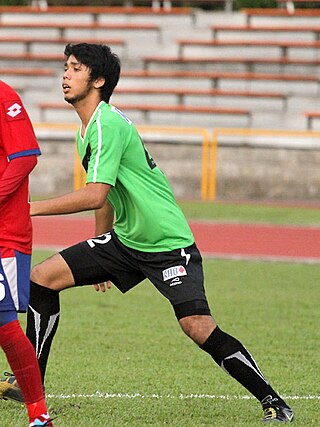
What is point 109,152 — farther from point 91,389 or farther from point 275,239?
point 275,239

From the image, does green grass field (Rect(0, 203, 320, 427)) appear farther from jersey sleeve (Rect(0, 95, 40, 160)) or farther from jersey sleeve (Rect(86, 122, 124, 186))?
jersey sleeve (Rect(0, 95, 40, 160))

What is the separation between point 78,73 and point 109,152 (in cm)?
48

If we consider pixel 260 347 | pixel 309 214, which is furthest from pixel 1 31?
pixel 260 347

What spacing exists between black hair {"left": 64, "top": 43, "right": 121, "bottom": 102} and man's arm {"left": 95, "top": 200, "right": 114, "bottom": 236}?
0.74 m

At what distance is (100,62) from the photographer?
5.53 metres

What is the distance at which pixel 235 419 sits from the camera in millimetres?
5691

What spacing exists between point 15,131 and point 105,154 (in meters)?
0.67

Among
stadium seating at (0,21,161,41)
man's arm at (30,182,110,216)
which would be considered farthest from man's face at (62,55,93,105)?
stadium seating at (0,21,161,41)

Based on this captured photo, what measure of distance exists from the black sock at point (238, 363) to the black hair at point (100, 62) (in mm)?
1374

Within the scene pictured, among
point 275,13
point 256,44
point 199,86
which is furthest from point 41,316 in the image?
point 275,13

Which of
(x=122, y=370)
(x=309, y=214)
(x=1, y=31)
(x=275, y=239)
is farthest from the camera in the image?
(x=1, y=31)

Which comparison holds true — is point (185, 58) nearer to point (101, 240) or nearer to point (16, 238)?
point (101, 240)

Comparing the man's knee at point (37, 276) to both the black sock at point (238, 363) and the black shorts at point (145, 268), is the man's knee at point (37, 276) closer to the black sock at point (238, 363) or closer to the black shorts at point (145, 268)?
the black shorts at point (145, 268)

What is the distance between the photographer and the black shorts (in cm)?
558
